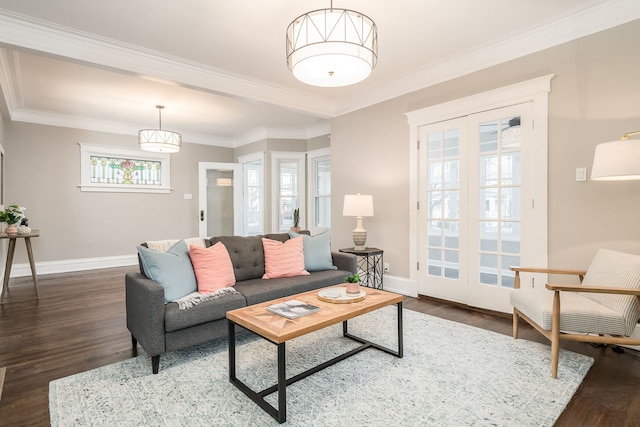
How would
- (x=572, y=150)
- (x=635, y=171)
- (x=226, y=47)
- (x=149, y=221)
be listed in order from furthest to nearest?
(x=149, y=221) < (x=226, y=47) < (x=572, y=150) < (x=635, y=171)

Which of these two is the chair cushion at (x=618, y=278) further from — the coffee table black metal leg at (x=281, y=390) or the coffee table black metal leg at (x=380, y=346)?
the coffee table black metal leg at (x=281, y=390)

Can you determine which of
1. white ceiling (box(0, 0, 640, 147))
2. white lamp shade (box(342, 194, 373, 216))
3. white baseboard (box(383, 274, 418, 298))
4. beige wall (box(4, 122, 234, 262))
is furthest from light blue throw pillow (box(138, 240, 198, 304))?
beige wall (box(4, 122, 234, 262))

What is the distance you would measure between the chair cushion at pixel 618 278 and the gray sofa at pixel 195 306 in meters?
2.19

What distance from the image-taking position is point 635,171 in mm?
2166

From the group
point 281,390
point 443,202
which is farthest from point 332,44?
point 443,202

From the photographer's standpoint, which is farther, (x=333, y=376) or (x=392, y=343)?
(x=392, y=343)

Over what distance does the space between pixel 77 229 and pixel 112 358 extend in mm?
4352

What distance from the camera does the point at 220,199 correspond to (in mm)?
7180

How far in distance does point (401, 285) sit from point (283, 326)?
270cm

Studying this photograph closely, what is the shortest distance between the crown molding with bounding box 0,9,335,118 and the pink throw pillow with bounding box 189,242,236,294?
200 cm

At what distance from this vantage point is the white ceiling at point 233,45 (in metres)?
2.69

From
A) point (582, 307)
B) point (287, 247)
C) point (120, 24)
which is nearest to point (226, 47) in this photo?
point (120, 24)

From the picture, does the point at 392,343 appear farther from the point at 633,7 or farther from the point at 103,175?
the point at 103,175

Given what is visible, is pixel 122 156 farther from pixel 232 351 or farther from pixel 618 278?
pixel 618 278
